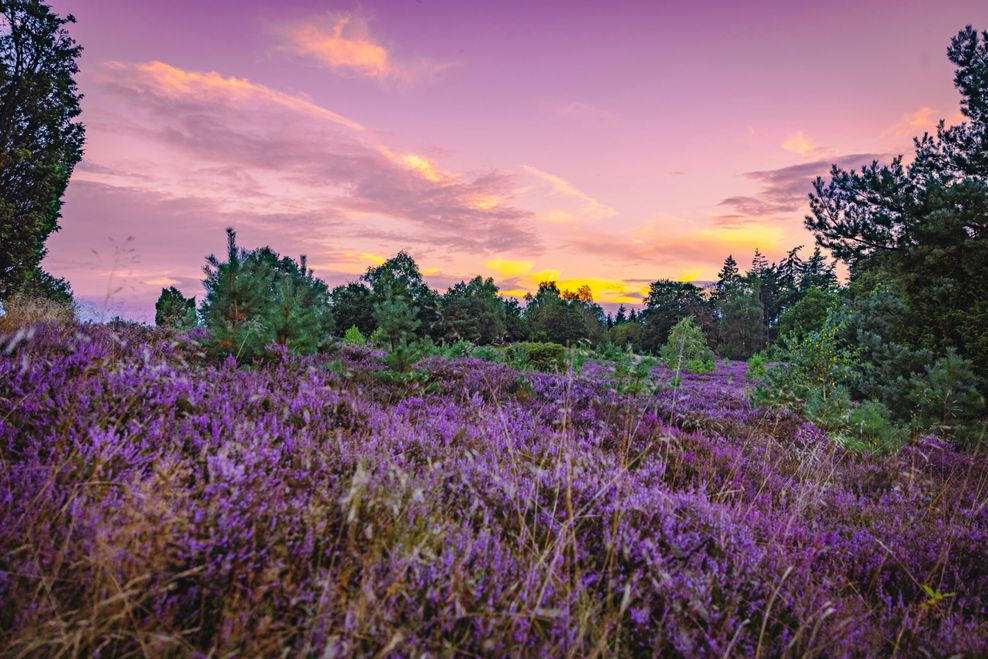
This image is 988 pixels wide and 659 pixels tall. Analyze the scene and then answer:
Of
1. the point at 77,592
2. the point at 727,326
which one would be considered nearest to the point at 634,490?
the point at 77,592

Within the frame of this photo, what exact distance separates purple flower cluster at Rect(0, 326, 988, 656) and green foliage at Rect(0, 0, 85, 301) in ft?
64.2

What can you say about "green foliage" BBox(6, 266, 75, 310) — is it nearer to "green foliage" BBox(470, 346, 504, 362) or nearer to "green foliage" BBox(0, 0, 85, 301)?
"green foliage" BBox(0, 0, 85, 301)

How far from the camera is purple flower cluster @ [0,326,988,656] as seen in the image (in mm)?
1557

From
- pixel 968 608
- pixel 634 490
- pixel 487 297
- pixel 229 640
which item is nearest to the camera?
pixel 229 640

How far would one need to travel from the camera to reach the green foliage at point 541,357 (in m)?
13.0

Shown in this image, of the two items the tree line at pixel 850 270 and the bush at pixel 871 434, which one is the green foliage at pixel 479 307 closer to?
the tree line at pixel 850 270

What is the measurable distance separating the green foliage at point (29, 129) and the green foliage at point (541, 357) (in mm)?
18848

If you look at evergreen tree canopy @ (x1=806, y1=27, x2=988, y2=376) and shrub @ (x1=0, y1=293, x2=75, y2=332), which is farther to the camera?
evergreen tree canopy @ (x1=806, y1=27, x2=988, y2=376)

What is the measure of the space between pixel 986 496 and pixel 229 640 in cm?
634

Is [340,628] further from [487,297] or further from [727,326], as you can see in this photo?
[727,326]

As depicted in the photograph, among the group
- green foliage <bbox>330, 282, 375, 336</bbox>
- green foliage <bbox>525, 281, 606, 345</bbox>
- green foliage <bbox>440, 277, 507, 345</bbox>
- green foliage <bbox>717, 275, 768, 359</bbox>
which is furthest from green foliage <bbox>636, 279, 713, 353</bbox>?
green foliage <bbox>330, 282, 375, 336</bbox>

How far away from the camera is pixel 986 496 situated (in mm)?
4469

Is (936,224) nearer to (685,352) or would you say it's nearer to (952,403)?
(952,403)

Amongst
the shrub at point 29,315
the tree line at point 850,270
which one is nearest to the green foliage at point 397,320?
the tree line at point 850,270
